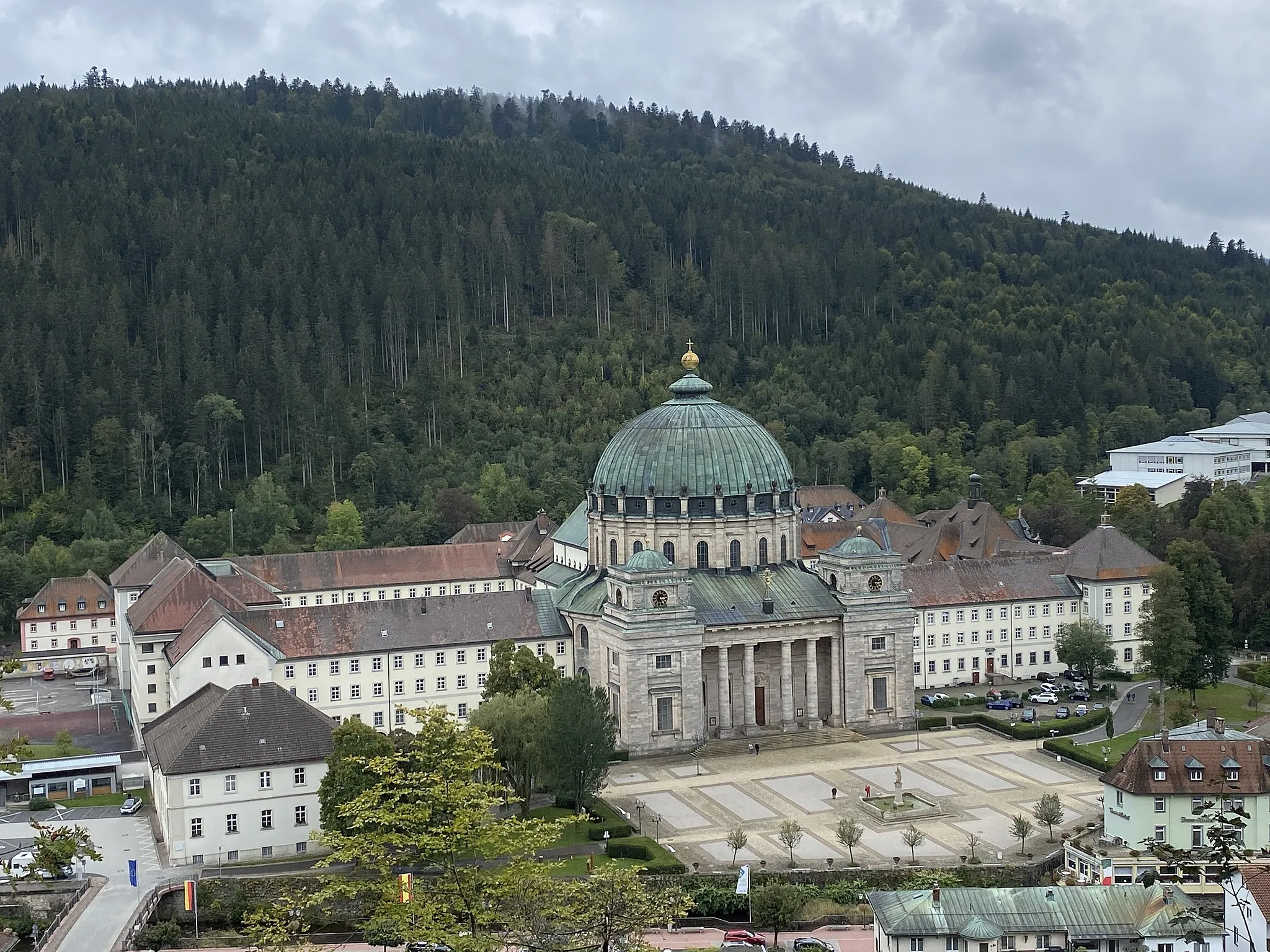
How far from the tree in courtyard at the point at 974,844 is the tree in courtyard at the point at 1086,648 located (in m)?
32.5

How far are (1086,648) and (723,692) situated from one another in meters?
25.3

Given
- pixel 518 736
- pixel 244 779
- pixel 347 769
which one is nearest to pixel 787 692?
pixel 518 736

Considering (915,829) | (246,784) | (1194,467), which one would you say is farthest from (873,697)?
(1194,467)

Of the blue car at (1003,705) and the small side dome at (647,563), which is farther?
the blue car at (1003,705)

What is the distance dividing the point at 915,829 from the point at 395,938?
30889mm

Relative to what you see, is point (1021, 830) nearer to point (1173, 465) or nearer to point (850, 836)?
point (850, 836)

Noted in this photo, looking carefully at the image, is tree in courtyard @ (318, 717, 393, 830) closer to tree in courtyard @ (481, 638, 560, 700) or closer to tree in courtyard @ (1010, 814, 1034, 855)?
tree in courtyard @ (481, 638, 560, 700)

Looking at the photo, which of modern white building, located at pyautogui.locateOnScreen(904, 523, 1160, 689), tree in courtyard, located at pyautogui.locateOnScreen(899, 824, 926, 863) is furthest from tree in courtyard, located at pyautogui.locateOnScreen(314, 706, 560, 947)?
modern white building, located at pyautogui.locateOnScreen(904, 523, 1160, 689)

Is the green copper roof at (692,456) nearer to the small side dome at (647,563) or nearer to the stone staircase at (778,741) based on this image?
the small side dome at (647,563)

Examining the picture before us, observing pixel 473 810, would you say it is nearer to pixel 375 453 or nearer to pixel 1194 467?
pixel 375 453

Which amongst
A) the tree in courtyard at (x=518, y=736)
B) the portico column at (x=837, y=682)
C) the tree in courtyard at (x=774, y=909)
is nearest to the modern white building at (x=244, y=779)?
the tree in courtyard at (x=518, y=736)

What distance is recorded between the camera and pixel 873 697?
309 ft

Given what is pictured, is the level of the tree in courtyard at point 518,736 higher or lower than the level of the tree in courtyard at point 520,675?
lower

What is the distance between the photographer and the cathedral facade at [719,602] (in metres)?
88.7
